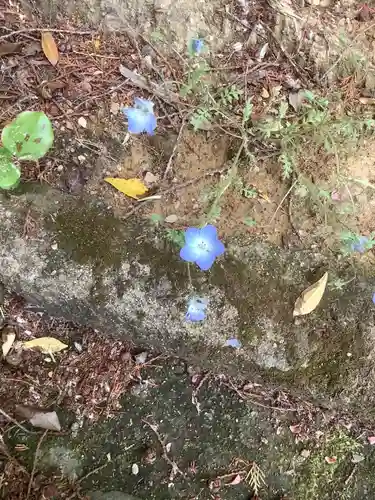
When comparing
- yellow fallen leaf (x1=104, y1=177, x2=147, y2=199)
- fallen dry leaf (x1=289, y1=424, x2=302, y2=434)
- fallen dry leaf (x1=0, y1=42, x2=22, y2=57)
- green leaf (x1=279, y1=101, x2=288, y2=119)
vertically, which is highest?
fallen dry leaf (x1=0, y1=42, x2=22, y2=57)

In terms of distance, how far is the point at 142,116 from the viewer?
202 centimetres

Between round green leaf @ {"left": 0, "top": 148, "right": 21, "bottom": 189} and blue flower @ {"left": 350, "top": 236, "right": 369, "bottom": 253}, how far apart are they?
1.18m

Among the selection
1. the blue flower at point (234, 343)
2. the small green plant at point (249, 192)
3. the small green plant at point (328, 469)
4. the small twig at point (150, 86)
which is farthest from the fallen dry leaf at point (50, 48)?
the small green plant at point (328, 469)

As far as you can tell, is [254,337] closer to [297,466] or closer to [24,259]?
[297,466]

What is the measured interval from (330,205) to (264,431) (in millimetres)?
895

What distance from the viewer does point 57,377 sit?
214 cm

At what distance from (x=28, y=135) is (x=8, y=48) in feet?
1.26

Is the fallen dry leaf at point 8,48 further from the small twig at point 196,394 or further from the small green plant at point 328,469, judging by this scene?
the small green plant at point 328,469

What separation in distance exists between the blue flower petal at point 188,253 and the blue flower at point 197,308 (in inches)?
7.4

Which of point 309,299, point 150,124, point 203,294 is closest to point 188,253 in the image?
point 203,294

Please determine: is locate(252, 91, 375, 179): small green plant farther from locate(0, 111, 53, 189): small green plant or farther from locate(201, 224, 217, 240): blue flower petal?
locate(0, 111, 53, 189): small green plant

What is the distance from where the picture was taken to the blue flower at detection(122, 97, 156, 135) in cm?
202

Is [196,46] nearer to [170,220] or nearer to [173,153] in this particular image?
[173,153]

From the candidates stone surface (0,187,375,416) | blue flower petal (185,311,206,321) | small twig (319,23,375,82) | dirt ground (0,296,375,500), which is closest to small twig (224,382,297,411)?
dirt ground (0,296,375,500)
